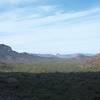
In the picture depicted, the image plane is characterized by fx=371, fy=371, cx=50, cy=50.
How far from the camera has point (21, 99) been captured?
2739 centimetres

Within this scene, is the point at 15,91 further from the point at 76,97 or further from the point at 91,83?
the point at 91,83

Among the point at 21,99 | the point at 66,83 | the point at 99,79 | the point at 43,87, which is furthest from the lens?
the point at 99,79

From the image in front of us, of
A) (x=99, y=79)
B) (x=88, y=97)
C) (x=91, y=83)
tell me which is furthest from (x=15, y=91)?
(x=99, y=79)

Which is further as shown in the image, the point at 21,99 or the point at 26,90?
the point at 26,90

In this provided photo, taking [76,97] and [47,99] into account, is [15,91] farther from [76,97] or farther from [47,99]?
[76,97]

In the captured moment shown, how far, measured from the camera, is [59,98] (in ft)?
99.2

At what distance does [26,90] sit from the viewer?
32.5 metres

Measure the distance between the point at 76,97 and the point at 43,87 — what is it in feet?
16.2

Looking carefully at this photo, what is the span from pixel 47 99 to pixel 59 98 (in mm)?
1103

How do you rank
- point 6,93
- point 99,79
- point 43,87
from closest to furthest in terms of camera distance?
point 6,93 < point 43,87 < point 99,79

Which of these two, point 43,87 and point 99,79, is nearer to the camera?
point 43,87

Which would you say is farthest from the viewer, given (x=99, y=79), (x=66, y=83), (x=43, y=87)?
(x=99, y=79)

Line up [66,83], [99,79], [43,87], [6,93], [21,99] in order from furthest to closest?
[99,79] < [66,83] < [43,87] < [6,93] < [21,99]

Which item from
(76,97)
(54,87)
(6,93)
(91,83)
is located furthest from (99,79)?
(6,93)
